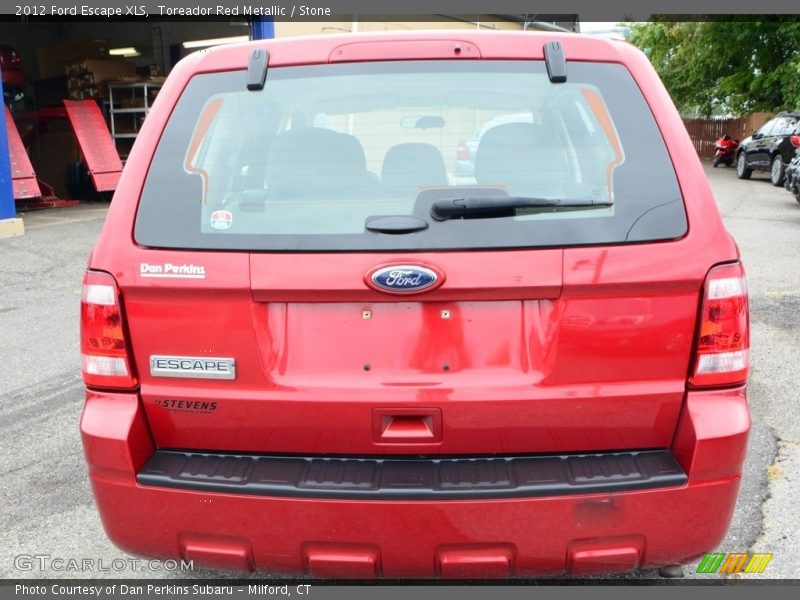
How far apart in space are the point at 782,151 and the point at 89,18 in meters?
18.7

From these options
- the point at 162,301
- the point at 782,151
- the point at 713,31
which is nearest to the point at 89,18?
the point at 782,151

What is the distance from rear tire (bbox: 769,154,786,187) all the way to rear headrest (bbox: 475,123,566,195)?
1853cm

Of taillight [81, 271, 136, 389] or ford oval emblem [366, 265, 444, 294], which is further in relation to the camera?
taillight [81, 271, 136, 389]

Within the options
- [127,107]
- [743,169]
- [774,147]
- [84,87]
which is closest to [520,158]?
[127,107]

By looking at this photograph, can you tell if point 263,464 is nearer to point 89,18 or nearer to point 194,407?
point 194,407

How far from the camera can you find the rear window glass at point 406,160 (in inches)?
91.1

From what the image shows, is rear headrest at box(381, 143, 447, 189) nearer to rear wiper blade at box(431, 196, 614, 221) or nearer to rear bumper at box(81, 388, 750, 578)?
rear wiper blade at box(431, 196, 614, 221)

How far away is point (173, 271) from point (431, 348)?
2.59ft

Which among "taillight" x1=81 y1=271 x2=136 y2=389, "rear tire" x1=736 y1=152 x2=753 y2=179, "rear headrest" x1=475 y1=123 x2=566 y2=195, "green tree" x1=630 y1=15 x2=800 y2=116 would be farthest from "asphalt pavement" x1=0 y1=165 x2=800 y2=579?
"green tree" x1=630 y1=15 x2=800 y2=116

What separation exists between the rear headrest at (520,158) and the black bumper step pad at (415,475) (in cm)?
81

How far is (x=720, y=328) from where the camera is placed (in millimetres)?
Result: 2348

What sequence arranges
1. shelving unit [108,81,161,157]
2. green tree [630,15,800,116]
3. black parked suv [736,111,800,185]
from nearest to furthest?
shelving unit [108,81,161,157] → black parked suv [736,111,800,185] → green tree [630,15,800,116]

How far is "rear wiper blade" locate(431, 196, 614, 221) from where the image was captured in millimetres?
2293

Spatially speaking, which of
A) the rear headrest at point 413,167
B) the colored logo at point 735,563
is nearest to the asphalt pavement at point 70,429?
the colored logo at point 735,563
